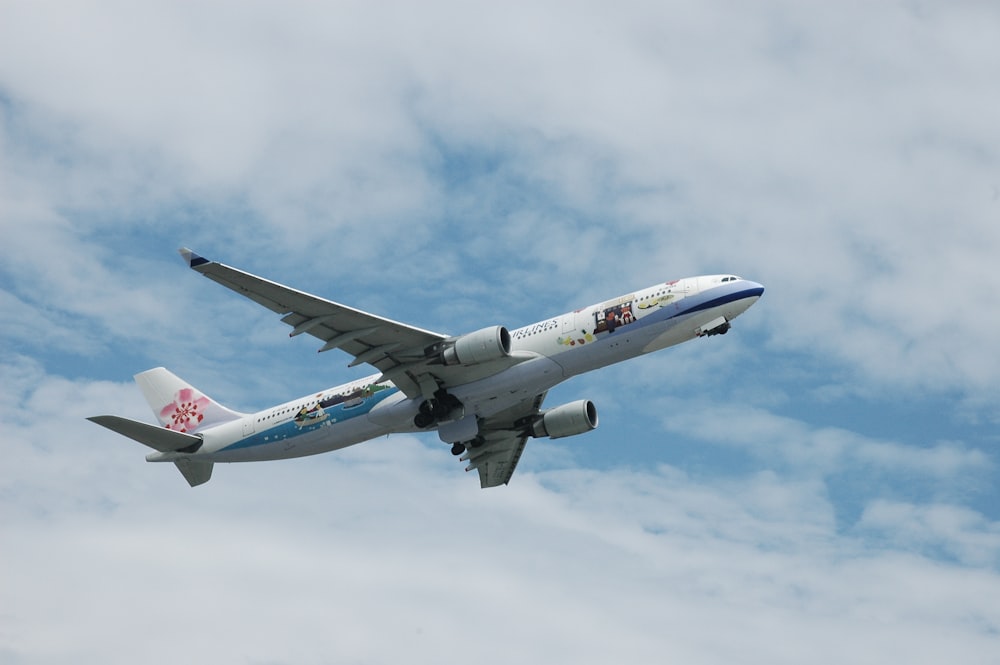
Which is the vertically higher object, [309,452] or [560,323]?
[560,323]

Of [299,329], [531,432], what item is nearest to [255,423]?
[299,329]

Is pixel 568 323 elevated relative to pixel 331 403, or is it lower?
elevated

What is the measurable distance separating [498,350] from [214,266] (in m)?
12.0

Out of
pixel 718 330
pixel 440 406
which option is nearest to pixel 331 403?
pixel 440 406

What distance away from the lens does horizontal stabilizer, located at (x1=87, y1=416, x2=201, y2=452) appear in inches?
2052

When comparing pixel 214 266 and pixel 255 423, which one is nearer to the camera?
pixel 214 266

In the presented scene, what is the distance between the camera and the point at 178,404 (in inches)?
2408

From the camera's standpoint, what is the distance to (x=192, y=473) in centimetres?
5772

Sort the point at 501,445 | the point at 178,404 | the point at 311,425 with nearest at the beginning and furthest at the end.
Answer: the point at 311,425, the point at 501,445, the point at 178,404

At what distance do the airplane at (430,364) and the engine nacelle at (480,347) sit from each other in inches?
2.1

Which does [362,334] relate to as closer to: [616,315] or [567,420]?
[616,315]

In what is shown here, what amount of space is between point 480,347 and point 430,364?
2775 mm

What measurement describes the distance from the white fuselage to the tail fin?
17.4 feet

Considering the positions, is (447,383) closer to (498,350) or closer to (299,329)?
(498,350)
